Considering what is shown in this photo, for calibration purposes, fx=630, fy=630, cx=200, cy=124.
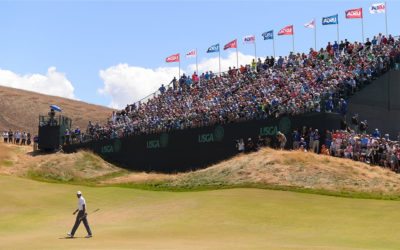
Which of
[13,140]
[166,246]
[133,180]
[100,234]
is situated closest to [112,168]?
[133,180]

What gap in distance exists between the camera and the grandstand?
38.7m

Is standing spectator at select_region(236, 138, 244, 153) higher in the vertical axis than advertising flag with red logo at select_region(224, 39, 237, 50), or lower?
lower

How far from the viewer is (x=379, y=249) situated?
17.4m

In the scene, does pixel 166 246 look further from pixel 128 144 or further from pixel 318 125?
pixel 128 144

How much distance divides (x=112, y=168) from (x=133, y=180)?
697cm

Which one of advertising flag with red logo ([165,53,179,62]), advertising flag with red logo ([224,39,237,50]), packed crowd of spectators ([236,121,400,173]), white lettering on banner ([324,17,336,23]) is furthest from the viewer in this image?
advertising flag with red logo ([165,53,179,62])

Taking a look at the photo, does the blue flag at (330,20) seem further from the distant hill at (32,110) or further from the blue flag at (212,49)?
the distant hill at (32,110)

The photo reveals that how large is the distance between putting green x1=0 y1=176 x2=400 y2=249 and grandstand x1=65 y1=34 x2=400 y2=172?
7.73m

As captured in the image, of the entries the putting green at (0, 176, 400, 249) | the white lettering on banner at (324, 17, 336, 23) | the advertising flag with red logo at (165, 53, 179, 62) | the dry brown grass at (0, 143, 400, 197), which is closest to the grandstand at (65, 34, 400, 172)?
the dry brown grass at (0, 143, 400, 197)

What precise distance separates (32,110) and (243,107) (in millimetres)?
63285

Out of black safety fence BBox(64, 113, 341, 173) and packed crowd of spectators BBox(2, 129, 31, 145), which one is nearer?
black safety fence BBox(64, 113, 341, 173)

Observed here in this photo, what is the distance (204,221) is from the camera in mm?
25297

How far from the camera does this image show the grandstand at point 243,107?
38.7 meters

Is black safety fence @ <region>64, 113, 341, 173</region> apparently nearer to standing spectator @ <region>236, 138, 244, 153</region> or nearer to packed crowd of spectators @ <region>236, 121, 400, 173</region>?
standing spectator @ <region>236, 138, 244, 153</region>
